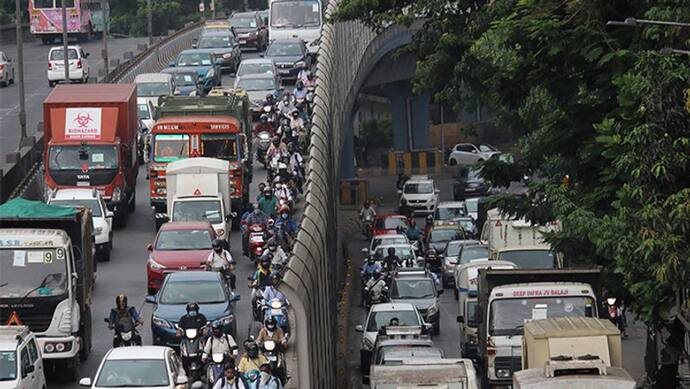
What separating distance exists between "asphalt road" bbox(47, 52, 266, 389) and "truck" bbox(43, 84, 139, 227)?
1.25m

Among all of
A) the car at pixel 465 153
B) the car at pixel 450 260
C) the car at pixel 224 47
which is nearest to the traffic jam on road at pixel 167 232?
the car at pixel 450 260

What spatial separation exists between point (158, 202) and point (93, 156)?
6.46 feet

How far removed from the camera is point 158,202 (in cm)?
4700

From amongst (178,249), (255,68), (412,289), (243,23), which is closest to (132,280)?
(178,249)

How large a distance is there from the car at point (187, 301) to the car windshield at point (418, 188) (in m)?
40.5

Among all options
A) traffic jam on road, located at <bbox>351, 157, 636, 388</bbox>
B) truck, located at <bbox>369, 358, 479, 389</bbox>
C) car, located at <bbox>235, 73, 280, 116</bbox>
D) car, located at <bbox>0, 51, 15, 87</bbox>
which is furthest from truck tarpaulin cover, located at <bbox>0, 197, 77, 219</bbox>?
car, located at <bbox>0, 51, 15, 87</bbox>

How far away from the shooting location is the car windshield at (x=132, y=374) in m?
27.3

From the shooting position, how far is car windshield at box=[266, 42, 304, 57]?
7350 centimetres

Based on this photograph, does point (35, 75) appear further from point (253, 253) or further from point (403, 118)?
point (253, 253)

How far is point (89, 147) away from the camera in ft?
156

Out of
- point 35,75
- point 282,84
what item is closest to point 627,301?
point 282,84

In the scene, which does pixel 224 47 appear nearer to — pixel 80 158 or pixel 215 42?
pixel 215 42

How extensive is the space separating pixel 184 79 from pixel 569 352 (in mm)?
43553

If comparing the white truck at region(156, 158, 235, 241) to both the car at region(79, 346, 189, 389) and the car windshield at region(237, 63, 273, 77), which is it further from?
the car windshield at region(237, 63, 273, 77)
